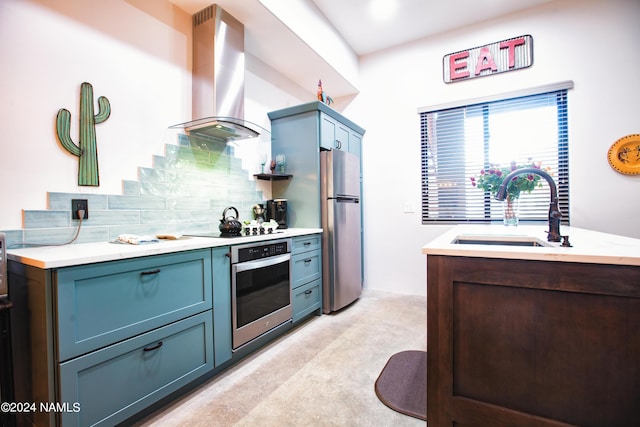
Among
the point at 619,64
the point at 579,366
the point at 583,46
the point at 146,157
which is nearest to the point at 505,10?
the point at 583,46

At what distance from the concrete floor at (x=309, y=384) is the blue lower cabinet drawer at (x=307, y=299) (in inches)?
5.7

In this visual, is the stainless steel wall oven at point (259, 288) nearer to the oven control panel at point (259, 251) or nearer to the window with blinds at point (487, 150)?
the oven control panel at point (259, 251)

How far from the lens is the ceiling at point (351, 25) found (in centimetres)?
256

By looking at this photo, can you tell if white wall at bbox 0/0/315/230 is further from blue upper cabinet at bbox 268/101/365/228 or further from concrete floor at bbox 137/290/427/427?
concrete floor at bbox 137/290/427/427

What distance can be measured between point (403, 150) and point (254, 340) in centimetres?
282

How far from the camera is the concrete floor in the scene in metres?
1.47

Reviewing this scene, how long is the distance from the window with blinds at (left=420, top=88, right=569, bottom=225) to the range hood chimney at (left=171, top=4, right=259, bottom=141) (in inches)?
92.2

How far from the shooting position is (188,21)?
7.54 feet

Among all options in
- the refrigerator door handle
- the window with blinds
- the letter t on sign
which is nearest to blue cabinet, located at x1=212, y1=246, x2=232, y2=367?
the refrigerator door handle

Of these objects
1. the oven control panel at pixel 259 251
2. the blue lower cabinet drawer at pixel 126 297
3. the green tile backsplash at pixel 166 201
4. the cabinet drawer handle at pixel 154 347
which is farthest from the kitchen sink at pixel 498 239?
the green tile backsplash at pixel 166 201

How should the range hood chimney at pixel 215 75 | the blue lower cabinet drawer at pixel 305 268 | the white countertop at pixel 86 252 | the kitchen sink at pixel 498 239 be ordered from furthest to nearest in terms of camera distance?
the blue lower cabinet drawer at pixel 305 268 < the range hood chimney at pixel 215 75 < the kitchen sink at pixel 498 239 < the white countertop at pixel 86 252

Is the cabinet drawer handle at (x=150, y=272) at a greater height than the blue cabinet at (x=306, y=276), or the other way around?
the cabinet drawer handle at (x=150, y=272)

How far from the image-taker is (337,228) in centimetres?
300

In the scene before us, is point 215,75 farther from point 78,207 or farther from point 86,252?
point 86,252
